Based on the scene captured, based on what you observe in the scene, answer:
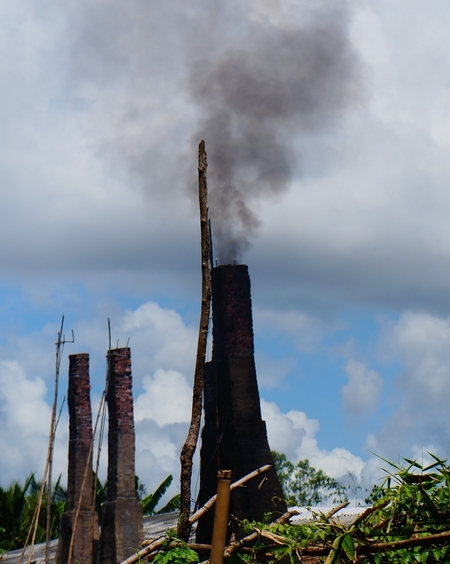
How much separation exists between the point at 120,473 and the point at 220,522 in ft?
45.4

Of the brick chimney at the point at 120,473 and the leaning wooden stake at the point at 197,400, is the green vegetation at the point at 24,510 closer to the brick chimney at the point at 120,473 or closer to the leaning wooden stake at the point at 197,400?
the brick chimney at the point at 120,473

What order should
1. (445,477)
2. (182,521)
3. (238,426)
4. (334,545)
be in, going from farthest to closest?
(238,426) → (182,521) → (445,477) → (334,545)

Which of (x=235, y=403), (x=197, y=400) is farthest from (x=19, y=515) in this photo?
(x=197, y=400)

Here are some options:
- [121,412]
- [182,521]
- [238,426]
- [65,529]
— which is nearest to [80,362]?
[121,412]

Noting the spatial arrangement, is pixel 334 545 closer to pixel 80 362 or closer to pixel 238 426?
pixel 238 426

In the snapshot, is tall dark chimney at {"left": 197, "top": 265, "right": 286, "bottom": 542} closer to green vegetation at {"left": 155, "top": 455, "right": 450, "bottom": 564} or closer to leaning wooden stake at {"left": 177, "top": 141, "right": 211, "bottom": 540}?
leaning wooden stake at {"left": 177, "top": 141, "right": 211, "bottom": 540}

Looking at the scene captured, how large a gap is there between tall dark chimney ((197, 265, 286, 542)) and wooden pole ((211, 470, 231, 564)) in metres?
11.0

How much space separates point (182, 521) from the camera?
15.0ft

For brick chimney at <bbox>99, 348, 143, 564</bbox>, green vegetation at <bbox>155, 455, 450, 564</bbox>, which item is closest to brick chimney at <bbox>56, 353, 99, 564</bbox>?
brick chimney at <bbox>99, 348, 143, 564</bbox>

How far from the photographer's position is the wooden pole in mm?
3494

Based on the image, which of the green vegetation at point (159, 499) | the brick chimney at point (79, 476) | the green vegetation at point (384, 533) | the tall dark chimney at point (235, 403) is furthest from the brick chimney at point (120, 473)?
the green vegetation at point (384, 533)

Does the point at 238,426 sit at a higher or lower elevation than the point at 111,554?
higher

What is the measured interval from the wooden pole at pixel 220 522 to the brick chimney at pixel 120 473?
13.3 meters

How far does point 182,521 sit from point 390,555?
1446 mm
